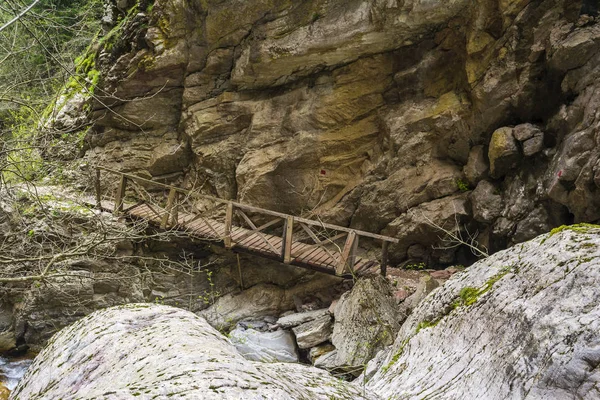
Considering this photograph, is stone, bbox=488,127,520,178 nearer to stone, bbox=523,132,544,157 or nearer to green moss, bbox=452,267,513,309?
stone, bbox=523,132,544,157

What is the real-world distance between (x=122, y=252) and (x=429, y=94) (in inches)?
294

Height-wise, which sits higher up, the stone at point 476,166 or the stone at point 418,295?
the stone at point 476,166

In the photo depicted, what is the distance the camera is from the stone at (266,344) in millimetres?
6754

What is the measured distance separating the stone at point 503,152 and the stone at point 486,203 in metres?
0.33

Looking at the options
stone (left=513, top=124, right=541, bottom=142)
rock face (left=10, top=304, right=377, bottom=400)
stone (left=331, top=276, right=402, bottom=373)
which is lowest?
stone (left=331, top=276, right=402, bottom=373)

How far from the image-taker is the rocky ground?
1.54 metres

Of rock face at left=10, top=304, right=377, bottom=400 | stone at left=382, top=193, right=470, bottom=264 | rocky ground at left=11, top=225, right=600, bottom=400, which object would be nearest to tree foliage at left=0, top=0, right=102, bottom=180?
rock face at left=10, top=304, right=377, bottom=400

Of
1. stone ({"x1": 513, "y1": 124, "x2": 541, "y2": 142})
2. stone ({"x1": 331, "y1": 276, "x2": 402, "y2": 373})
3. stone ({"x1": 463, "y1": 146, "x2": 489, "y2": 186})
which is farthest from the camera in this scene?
stone ({"x1": 463, "y1": 146, "x2": 489, "y2": 186})

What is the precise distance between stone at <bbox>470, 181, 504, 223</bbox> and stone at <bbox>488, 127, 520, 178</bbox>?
33 centimetres

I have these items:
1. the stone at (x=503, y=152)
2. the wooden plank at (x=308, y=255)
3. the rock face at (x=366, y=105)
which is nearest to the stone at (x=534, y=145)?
the rock face at (x=366, y=105)

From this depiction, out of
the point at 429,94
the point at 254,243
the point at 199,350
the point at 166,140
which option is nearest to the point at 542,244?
the point at 199,350

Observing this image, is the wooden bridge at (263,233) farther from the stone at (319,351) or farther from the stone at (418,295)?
the stone at (319,351)

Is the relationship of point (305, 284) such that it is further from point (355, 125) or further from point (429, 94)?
point (429, 94)

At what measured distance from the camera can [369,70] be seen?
8750mm
